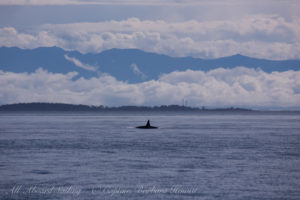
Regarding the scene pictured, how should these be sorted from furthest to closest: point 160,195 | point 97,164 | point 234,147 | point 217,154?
1. point 234,147
2. point 217,154
3. point 97,164
4. point 160,195

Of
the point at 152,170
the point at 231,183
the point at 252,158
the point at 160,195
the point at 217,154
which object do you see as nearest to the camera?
the point at 160,195

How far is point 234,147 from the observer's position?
77750mm

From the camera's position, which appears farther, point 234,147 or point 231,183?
point 234,147

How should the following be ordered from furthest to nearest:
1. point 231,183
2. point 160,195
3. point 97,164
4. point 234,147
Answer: point 234,147, point 97,164, point 231,183, point 160,195

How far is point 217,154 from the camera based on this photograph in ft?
217

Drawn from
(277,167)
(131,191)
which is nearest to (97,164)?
(131,191)

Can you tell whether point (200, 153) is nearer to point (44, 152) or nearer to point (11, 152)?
point (44, 152)

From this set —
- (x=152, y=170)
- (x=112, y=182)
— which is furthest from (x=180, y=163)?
(x=112, y=182)

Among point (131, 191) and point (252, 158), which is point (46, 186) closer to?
point (131, 191)

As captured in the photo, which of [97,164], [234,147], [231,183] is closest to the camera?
[231,183]

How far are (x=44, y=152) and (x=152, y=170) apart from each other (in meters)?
23.9

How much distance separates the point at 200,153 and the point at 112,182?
86.3 ft

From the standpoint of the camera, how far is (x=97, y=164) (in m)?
55.1

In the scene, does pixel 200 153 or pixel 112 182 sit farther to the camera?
pixel 200 153
